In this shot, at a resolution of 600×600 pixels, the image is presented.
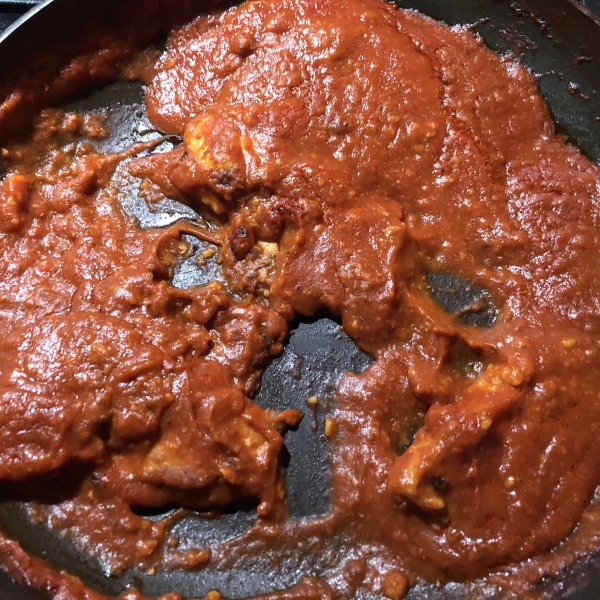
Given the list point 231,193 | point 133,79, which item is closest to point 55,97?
point 133,79

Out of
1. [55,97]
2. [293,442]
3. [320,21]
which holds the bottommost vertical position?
[293,442]

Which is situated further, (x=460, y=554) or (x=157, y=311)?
(x=157, y=311)

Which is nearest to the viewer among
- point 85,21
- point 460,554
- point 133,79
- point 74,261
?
point 460,554

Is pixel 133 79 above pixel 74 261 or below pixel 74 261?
above

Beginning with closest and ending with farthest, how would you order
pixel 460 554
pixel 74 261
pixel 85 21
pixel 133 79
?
pixel 460 554
pixel 74 261
pixel 85 21
pixel 133 79

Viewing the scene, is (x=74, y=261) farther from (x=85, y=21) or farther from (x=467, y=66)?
(x=467, y=66)

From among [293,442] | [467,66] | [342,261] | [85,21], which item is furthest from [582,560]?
[85,21]
